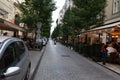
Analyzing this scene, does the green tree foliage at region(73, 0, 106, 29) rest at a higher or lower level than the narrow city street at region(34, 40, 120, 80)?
higher

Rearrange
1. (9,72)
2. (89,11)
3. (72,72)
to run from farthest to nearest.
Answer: (89,11), (72,72), (9,72)

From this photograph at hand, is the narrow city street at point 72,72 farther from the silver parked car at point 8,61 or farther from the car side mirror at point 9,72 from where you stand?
the car side mirror at point 9,72

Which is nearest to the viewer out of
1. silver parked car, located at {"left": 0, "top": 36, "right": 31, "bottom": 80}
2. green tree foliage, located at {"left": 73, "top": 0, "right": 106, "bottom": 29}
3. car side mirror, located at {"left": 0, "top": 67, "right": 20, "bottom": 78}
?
car side mirror, located at {"left": 0, "top": 67, "right": 20, "bottom": 78}

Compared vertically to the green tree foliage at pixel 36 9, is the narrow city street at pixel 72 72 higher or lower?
lower

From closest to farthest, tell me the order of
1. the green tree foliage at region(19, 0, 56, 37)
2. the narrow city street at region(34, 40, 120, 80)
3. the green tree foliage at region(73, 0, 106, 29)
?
the narrow city street at region(34, 40, 120, 80), the green tree foliage at region(73, 0, 106, 29), the green tree foliage at region(19, 0, 56, 37)

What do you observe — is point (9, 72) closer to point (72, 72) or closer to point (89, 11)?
point (72, 72)

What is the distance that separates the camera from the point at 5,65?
19.9 ft

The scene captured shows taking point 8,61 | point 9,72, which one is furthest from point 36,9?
point 9,72

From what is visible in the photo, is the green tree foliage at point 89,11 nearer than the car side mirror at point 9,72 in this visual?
No

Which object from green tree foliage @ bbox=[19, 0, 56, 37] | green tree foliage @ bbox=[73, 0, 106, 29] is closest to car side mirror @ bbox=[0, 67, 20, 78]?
green tree foliage @ bbox=[73, 0, 106, 29]

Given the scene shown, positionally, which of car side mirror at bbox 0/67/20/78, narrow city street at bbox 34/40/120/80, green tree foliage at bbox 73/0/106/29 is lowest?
narrow city street at bbox 34/40/120/80

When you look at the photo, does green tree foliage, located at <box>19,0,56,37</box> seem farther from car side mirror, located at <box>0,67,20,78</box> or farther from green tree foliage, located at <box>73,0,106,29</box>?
car side mirror, located at <box>0,67,20,78</box>

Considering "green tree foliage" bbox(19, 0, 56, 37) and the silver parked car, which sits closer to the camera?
the silver parked car

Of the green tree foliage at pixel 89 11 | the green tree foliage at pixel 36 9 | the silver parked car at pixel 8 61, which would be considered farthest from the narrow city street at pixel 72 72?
the green tree foliage at pixel 36 9
